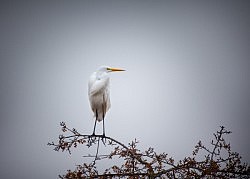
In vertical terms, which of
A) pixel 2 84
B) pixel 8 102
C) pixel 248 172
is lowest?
pixel 248 172

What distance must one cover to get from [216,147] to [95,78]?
12.7 ft

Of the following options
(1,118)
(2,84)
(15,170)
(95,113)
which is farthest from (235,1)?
(95,113)

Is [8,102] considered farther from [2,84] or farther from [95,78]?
[95,78]

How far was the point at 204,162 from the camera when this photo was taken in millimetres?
2041

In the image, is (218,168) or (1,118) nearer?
(218,168)

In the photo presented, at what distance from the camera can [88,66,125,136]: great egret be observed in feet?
18.4

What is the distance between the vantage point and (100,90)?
18.5 ft

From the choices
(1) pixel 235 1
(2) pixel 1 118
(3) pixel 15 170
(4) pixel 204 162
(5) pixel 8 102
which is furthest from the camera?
(1) pixel 235 1

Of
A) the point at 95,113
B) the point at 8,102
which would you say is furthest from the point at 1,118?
the point at 95,113

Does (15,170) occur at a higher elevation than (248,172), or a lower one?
higher

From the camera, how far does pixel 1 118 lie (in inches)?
3120

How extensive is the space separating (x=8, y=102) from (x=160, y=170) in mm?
119716

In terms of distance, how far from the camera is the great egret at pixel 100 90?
5.60 m

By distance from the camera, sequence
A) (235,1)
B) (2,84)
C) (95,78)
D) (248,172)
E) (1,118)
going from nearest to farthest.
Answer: (248,172), (95,78), (1,118), (2,84), (235,1)
